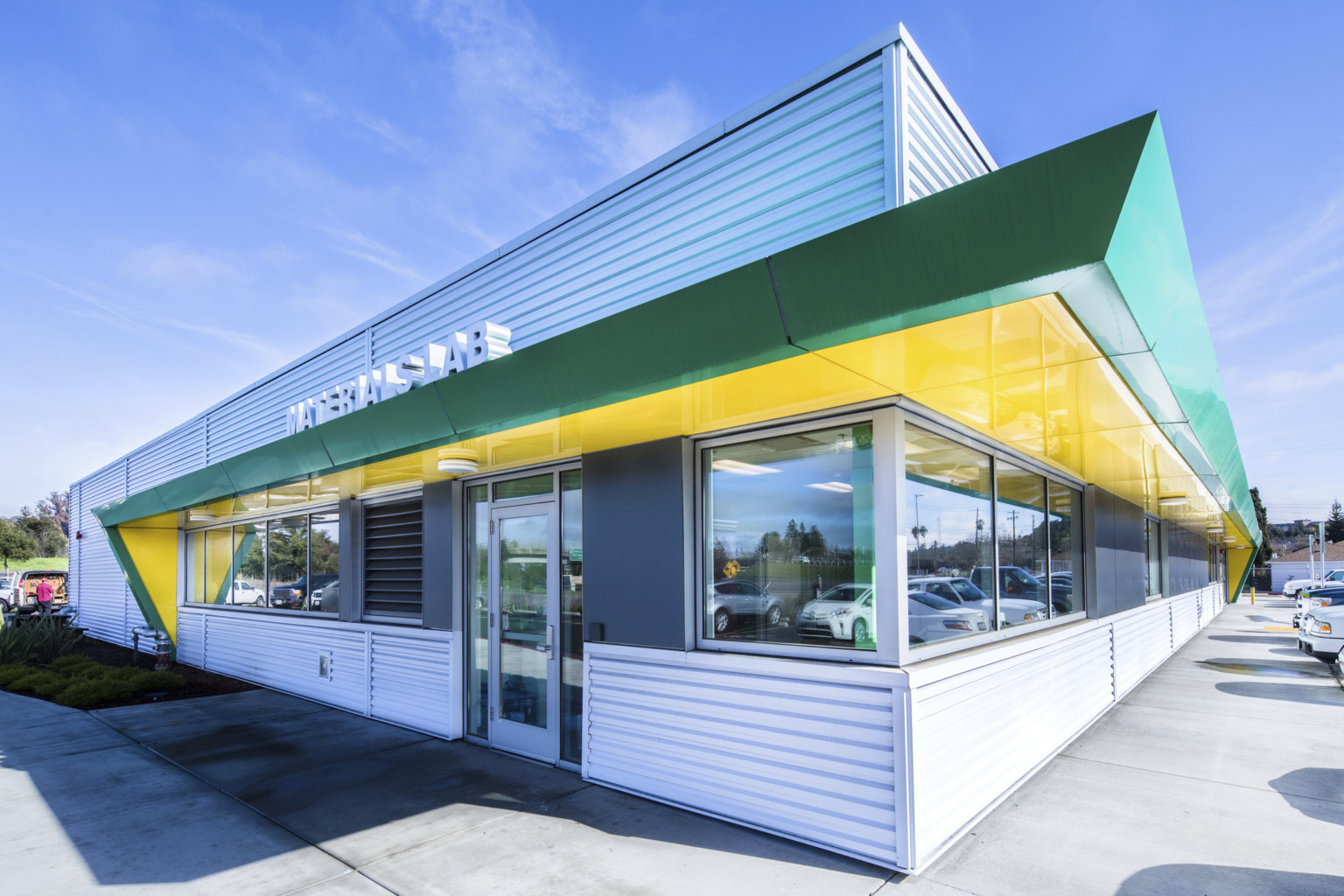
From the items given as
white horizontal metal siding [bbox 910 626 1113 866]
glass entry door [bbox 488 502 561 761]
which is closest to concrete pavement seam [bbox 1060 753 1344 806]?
white horizontal metal siding [bbox 910 626 1113 866]

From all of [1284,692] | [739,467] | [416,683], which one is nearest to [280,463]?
[416,683]

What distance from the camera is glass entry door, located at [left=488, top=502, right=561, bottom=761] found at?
22.0ft

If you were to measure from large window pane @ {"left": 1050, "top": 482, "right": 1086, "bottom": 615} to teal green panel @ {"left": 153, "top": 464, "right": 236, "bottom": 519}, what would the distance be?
10.1 metres

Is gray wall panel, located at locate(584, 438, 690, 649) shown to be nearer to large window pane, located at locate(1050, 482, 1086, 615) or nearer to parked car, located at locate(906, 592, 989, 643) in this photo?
parked car, located at locate(906, 592, 989, 643)

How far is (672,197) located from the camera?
5590 mm

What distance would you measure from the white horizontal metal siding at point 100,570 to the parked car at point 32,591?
4.11 metres

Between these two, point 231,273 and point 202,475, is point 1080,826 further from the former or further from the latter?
point 231,273

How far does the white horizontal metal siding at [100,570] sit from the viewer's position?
18516mm

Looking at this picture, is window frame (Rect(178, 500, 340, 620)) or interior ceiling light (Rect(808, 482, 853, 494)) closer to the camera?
interior ceiling light (Rect(808, 482, 853, 494))

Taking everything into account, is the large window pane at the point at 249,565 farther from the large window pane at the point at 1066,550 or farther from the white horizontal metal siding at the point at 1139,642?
the white horizontal metal siding at the point at 1139,642

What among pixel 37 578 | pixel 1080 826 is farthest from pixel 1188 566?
pixel 37 578

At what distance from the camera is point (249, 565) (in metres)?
13.0

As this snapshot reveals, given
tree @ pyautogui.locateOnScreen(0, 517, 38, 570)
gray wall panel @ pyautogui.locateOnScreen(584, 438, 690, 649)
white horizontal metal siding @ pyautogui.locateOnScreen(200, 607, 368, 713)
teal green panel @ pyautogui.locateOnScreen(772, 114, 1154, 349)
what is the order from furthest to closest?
1. tree @ pyautogui.locateOnScreen(0, 517, 38, 570)
2. white horizontal metal siding @ pyautogui.locateOnScreen(200, 607, 368, 713)
3. gray wall panel @ pyautogui.locateOnScreen(584, 438, 690, 649)
4. teal green panel @ pyautogui.locateOnScreen(772, 114, 1154, 349)

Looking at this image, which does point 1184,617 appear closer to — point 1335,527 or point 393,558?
point 393,558
